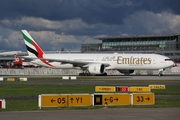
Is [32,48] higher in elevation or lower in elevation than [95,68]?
higher

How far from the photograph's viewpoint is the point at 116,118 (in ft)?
66.5

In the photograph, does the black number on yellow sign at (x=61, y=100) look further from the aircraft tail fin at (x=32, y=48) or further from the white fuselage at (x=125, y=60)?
the aircraft tail fin at (x=32, y=48)

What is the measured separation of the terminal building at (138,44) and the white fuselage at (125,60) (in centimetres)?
7533

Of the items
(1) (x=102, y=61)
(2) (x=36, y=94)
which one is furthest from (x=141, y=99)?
(1) (x=102, y=61)

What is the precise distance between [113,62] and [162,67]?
922 centimetres

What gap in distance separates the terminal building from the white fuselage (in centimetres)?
7533

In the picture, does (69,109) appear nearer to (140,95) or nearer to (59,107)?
(59,107)

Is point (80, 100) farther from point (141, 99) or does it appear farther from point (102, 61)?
point (102, 61)

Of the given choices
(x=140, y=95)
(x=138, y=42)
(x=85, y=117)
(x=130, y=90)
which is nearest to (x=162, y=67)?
(x=130, y=90)

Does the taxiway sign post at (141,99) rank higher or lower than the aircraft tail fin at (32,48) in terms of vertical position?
lower

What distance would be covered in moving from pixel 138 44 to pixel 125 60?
309 feet

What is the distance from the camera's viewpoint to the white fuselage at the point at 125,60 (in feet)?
253

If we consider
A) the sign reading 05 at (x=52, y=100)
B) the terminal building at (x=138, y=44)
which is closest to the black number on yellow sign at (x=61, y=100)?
the sign reading 05 at (x=52, y=100)

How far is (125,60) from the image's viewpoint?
260ft
